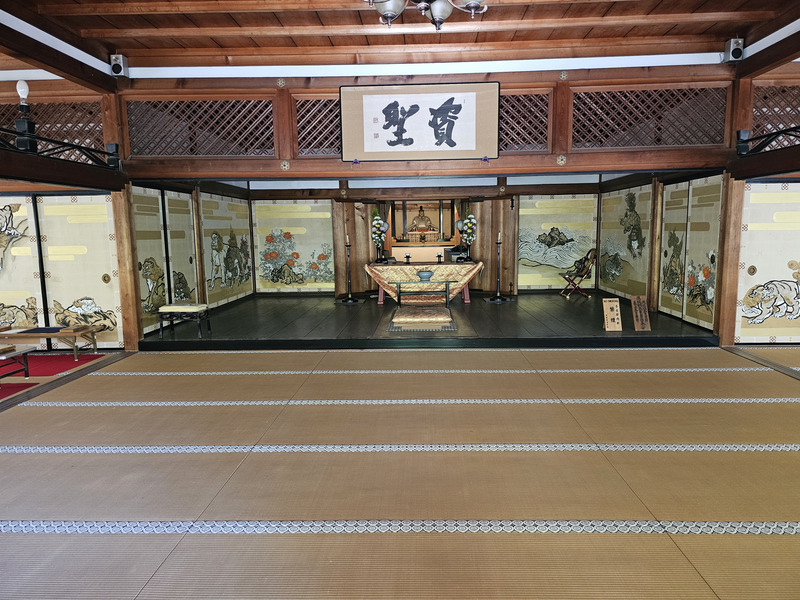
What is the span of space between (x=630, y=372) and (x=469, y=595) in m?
3.30

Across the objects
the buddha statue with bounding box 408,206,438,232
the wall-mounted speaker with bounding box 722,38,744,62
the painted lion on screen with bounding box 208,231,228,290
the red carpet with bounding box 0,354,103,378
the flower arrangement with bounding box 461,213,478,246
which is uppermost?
the wall-mounted speaker with bounding box 722,38,744,62

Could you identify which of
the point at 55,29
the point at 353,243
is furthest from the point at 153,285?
the point at 353,243

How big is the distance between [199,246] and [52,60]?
325 centimetres

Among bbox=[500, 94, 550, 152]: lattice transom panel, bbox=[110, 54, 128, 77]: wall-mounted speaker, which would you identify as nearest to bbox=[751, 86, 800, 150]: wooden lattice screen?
bbox=[500, 94, 550, 152]: lattice transom panel

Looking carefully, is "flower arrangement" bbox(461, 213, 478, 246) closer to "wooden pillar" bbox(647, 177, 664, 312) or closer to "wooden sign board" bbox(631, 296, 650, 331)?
"wooden pillar" bbox(647, 177, 664, 312)

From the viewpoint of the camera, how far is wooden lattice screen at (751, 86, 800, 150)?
5.18 m

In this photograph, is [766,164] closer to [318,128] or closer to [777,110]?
[777,110]

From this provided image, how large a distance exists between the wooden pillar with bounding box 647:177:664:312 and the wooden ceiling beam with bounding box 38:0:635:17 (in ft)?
11.3

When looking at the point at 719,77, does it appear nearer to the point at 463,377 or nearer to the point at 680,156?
the point at 680,156

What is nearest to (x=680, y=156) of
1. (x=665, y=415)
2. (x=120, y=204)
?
(x=665, y=415)

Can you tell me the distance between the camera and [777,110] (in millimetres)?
5230

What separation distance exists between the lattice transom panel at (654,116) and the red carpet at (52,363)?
606 cm

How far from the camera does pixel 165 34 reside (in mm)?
4727

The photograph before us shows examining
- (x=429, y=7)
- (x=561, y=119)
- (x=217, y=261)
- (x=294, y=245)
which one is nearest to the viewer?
(x=429, y=7)
